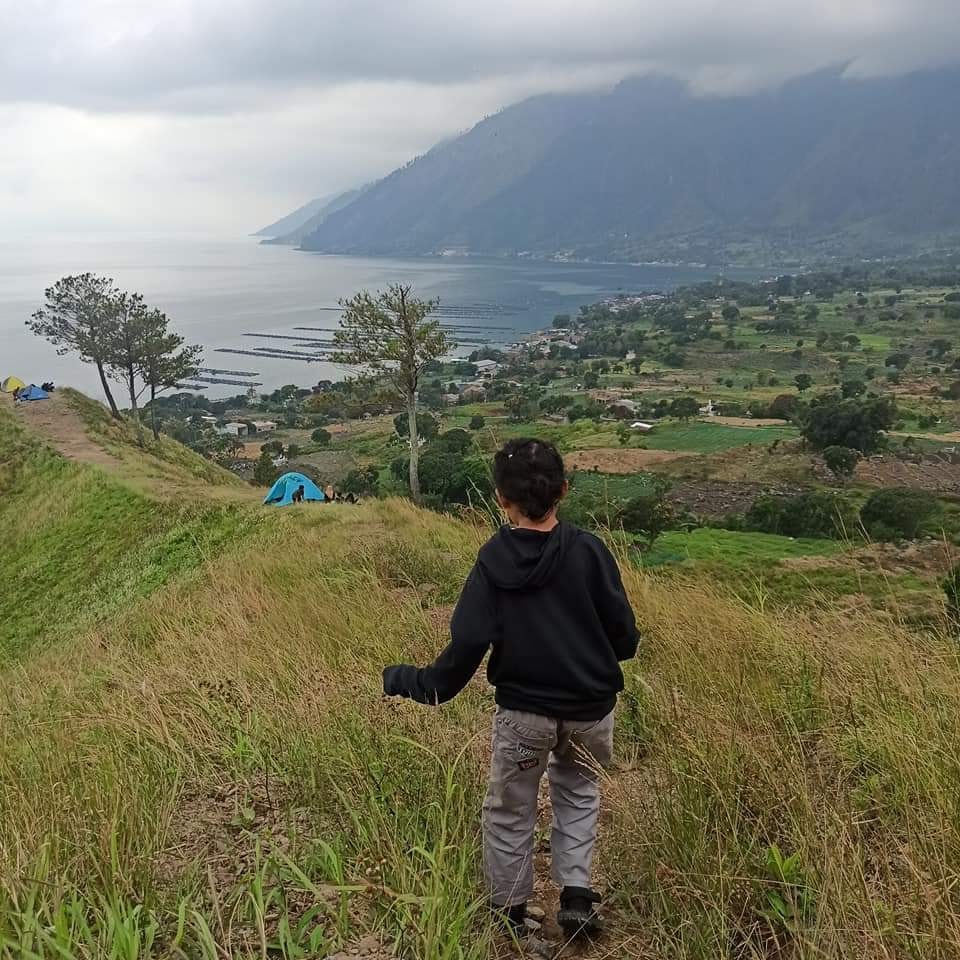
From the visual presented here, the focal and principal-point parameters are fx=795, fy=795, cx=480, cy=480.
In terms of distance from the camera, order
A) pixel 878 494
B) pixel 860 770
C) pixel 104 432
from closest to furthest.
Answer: pixel 860 770 → pixel 104 432 → pixel 878 494

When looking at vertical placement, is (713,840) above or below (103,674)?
above

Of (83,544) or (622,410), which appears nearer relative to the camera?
(83,544)

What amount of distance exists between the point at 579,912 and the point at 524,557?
0.88 m

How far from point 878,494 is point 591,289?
160391mm

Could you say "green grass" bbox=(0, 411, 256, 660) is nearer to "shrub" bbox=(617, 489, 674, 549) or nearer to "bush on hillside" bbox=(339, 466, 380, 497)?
"shrub" bbox=(617, 489, 674, 549)

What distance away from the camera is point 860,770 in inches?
94.7

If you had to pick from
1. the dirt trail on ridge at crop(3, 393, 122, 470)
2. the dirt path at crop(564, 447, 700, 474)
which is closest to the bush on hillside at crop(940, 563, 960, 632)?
the dirt trail on ridge at crop(3, 393, 122, 470)

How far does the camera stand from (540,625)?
2100 millimetres

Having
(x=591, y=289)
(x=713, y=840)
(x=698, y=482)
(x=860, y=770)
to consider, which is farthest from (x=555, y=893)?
(x=591, y=289)

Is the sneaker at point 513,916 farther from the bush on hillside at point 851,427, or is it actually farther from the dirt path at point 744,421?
the dirt path at point 744,421

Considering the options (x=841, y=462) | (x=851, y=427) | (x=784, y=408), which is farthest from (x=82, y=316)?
(x=784, y=408)

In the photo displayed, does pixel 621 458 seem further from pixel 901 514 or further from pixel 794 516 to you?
pixel 901 514

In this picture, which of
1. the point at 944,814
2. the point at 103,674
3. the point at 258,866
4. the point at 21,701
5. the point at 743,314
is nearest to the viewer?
the point at 944,814

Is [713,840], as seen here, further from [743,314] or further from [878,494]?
[743,314]
